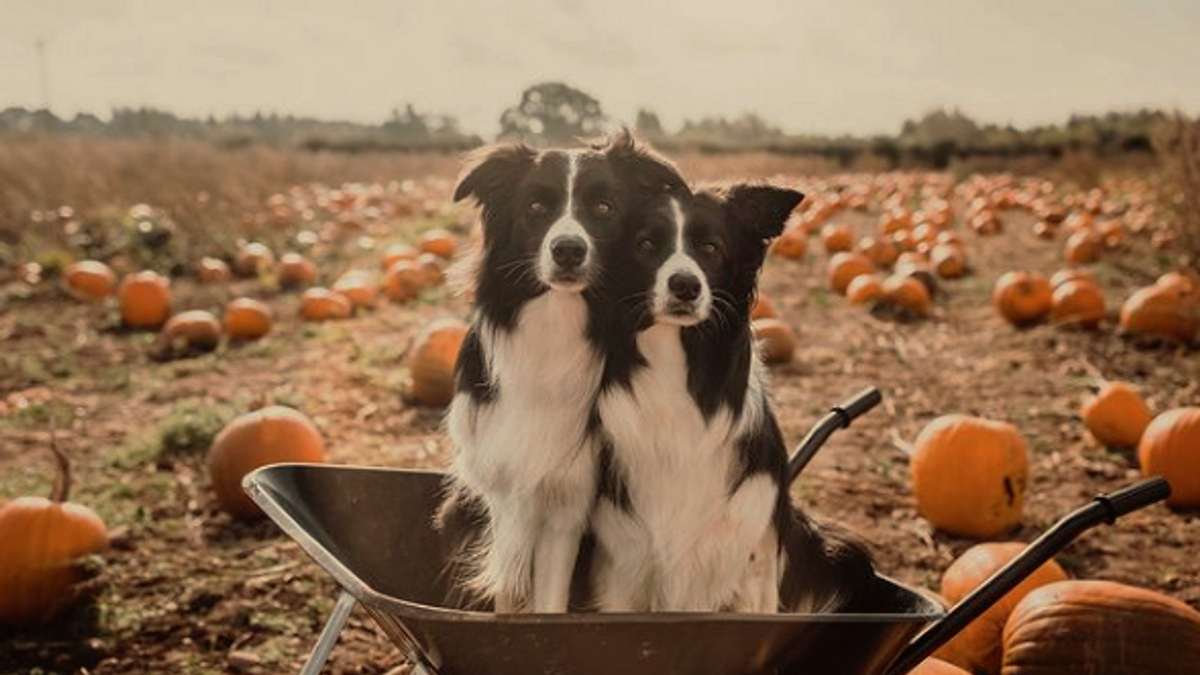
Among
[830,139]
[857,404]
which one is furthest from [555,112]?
[830,139]

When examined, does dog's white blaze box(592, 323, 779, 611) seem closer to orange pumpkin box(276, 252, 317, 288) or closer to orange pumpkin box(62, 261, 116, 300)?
orange pumpkin box(62, 261, 116, 300)

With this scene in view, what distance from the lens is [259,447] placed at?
165 inches

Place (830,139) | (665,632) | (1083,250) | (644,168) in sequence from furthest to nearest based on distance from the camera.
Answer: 1. (830,139)
2. (1083,250)
3. (644,168)
4. (665,632)

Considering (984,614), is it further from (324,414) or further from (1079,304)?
(1079,304)

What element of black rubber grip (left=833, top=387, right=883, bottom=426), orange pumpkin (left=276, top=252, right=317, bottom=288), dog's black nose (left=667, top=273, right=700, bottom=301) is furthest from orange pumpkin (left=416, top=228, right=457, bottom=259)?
dog's black nose (left=667, top=273, right=700, bottom=301)

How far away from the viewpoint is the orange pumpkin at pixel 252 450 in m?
4.19

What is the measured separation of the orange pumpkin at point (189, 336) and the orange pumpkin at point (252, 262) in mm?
3328

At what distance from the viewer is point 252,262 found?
1090 centimetres

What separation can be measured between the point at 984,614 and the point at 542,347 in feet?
5.83

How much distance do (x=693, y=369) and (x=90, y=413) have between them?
198 inches

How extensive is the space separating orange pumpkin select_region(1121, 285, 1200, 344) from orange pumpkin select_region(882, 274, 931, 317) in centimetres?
176

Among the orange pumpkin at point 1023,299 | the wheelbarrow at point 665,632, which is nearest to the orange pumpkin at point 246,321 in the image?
the orange pumpkin at point 1023,299

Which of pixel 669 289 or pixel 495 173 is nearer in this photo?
pixel 669 289

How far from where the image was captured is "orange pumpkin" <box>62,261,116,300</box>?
9141mm
